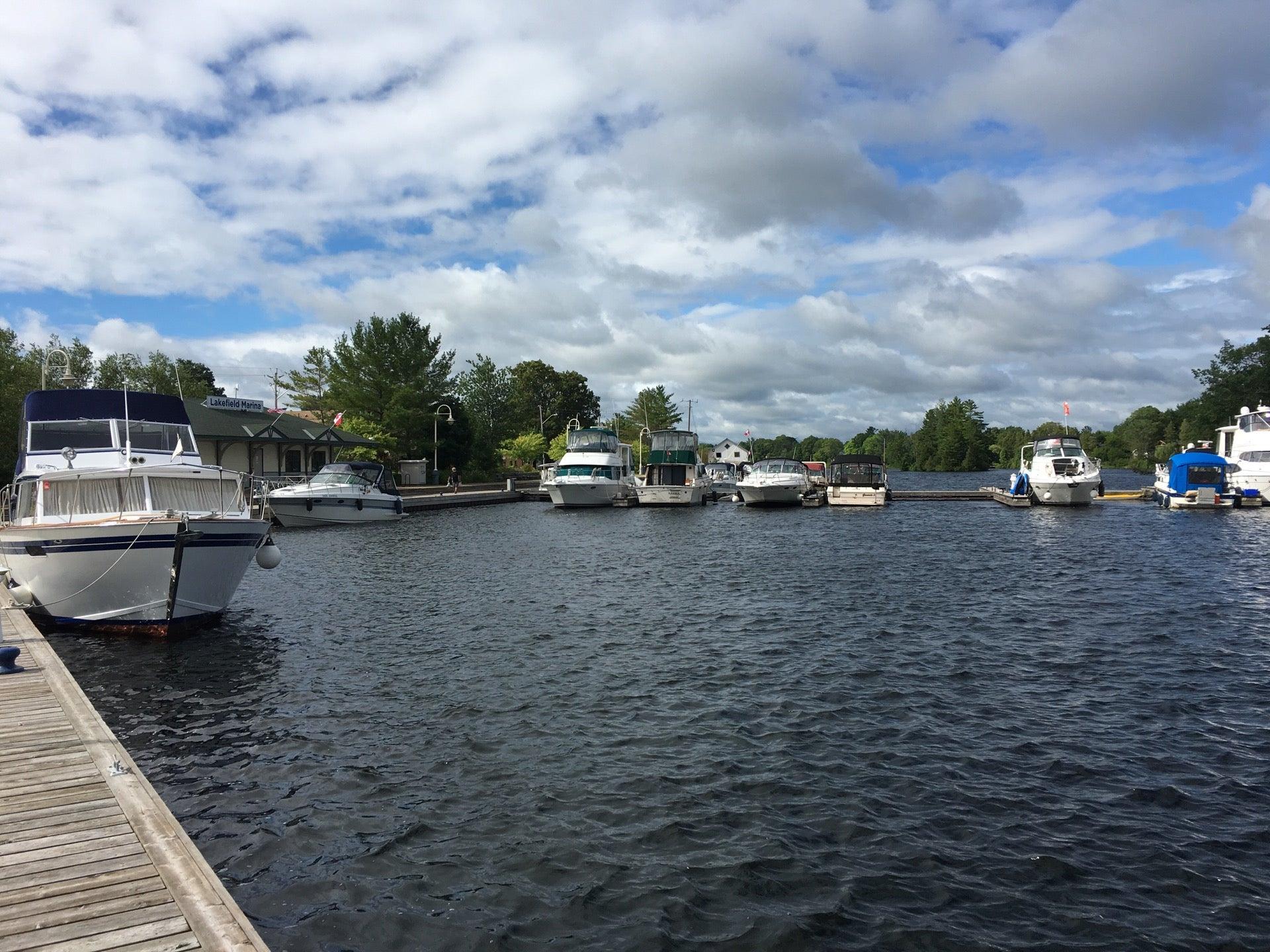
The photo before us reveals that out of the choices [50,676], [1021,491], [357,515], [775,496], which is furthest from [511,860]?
[1021,491]

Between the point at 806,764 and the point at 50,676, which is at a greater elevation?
the point at 50,676

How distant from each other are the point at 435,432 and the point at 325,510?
79.1 feet

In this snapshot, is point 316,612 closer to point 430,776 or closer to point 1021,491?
point 430,776

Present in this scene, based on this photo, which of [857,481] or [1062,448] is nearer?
[1062,448]

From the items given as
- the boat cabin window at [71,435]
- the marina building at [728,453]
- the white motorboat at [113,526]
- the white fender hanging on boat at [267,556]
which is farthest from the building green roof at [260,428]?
the marina building at [728,453]

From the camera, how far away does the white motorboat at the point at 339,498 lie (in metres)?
43.5

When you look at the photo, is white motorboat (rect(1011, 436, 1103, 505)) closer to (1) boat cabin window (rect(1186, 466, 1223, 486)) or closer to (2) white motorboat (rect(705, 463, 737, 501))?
(1) boat cabin window (rect(1186, 466, 1223, 486))

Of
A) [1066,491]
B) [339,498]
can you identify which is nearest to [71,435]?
[339,498]

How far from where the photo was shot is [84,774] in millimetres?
7508

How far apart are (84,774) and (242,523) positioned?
10.8 m

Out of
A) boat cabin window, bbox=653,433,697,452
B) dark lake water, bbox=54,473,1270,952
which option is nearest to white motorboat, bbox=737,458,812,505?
boat cabin window, bbox=653,433,697,452

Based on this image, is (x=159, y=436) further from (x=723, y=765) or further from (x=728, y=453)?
(x=728, y=453)

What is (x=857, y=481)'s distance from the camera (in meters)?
59.2

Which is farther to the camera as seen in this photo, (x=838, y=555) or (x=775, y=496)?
(x=775, y=496)
